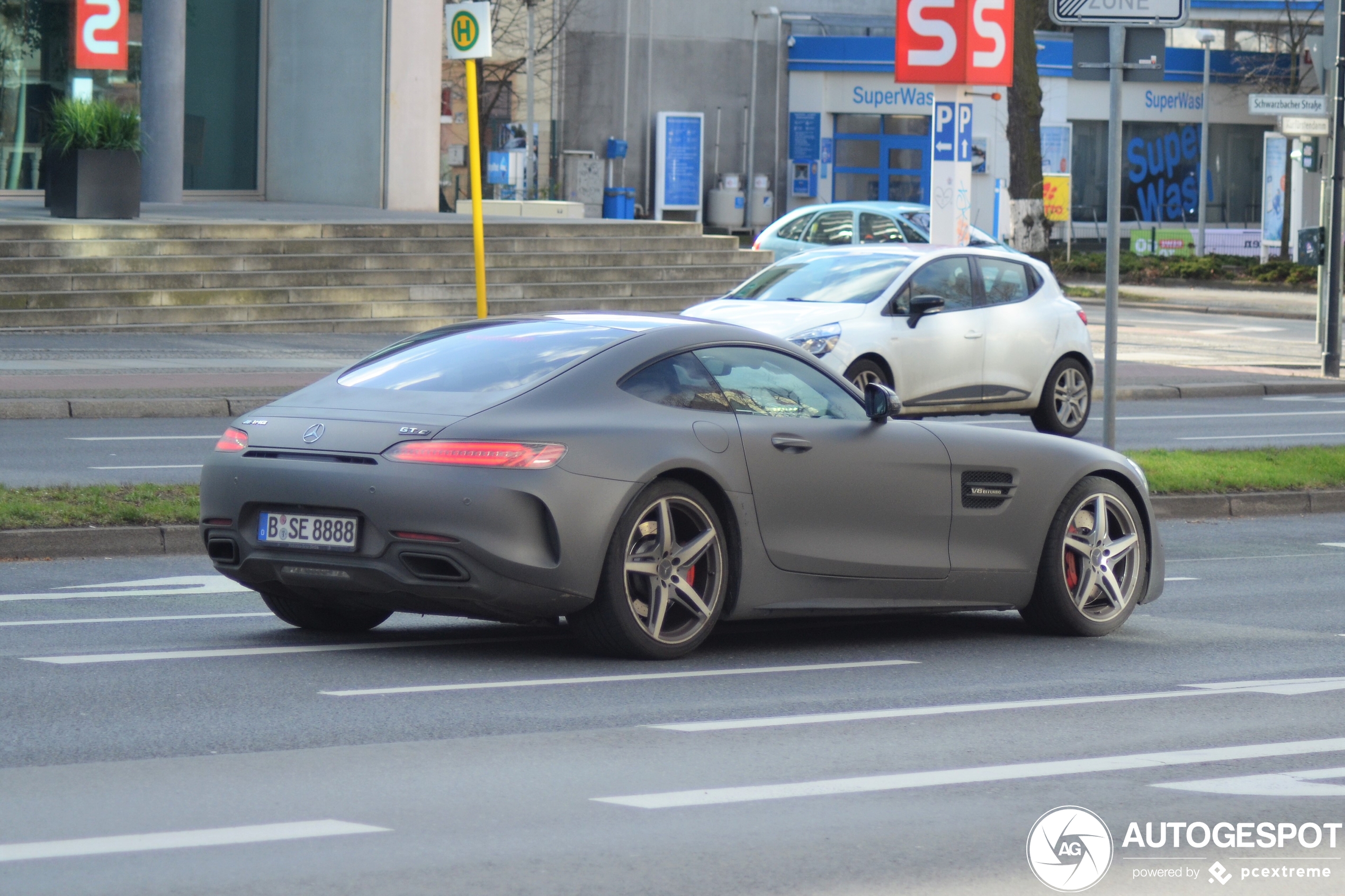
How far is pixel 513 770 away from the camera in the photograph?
5.98m

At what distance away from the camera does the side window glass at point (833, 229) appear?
28938 mm

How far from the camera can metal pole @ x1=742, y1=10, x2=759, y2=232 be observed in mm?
55750

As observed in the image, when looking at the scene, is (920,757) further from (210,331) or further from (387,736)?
(210,331)

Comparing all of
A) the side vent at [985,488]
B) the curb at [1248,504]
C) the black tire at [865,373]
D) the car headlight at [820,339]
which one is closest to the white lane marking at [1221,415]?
the black tire at [865,373]

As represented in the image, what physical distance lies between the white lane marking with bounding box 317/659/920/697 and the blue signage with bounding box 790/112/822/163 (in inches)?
1933

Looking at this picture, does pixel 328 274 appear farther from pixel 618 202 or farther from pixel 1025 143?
pixel 618 202

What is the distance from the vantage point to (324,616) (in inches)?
335

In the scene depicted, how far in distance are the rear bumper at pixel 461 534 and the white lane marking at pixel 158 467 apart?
22.2 ft

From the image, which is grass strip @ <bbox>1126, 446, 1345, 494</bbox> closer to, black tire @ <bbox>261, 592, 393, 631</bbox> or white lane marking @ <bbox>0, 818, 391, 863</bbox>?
black tire @ <bbox>261, 592, 393, 631</bbox>

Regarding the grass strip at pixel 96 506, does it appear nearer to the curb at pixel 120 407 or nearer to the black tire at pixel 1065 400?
the curb at pixel 120 407

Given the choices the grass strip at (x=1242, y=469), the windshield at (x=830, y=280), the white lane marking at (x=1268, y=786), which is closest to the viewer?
the white lane marking at (x=1268, y=786)

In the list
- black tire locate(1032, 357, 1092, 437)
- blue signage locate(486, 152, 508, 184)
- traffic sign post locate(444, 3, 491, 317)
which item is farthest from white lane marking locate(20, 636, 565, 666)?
blue signage locate(486, 152, 508, 184)

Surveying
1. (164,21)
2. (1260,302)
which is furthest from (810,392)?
(1260,302)

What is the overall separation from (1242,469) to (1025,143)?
28.4 meters
